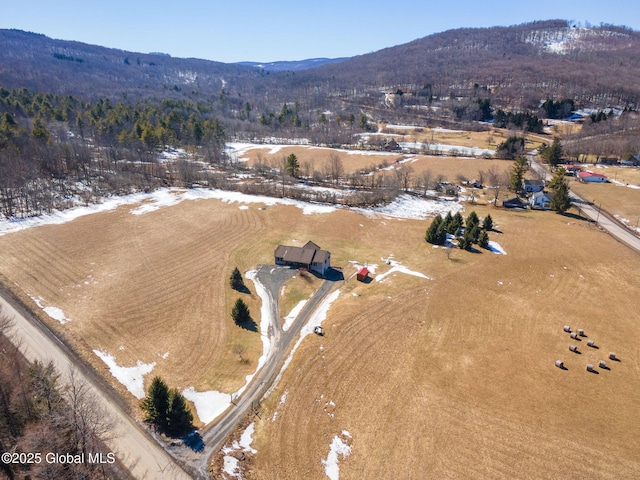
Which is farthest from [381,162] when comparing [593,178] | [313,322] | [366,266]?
[313,322]

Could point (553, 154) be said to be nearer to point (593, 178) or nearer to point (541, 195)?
point (593, 178)

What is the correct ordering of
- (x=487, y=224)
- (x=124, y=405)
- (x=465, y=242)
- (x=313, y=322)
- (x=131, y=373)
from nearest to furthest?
(x=124, y=405)
(x=131, y=373)
(x=313, y=322)
(x=465, y=242)
(x=487, y=224)

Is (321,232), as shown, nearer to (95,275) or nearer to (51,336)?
(95,275)

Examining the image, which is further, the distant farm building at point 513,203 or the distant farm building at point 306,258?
the distant farm building at point 513,203

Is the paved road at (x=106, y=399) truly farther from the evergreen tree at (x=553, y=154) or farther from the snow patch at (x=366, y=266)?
the evergreen tree at (x=553, y=154)

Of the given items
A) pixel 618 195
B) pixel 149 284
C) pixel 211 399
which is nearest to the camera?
pixel 211 399

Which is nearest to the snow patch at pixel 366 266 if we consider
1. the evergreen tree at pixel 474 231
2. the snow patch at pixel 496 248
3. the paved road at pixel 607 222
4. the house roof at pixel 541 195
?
the evergreen tree at pixel 474 231
